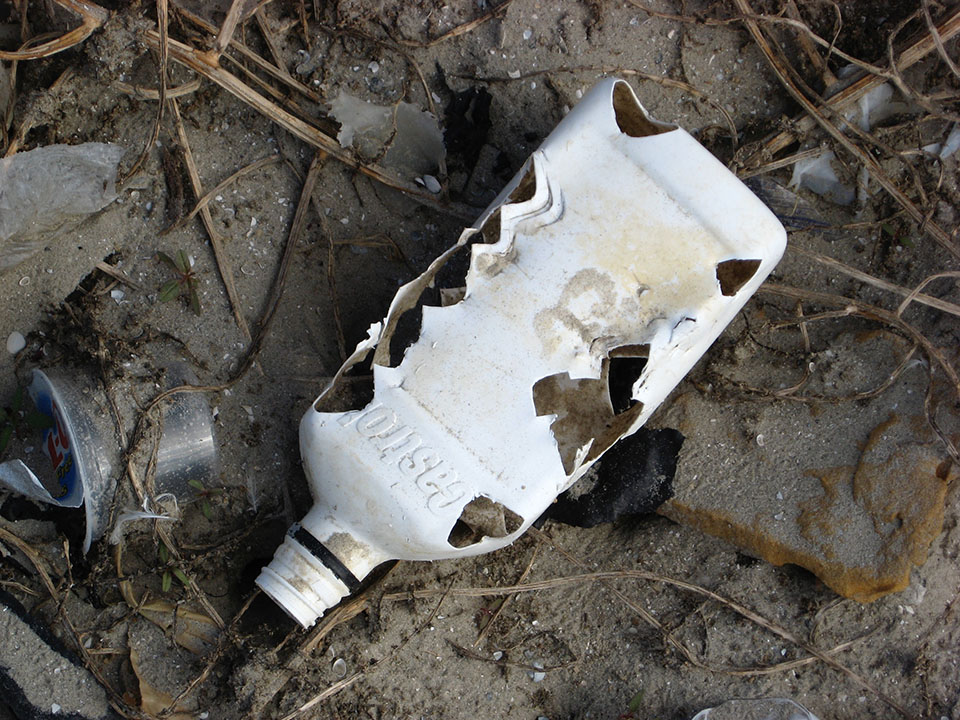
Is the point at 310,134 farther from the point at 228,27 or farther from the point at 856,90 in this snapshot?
the point at 856,90

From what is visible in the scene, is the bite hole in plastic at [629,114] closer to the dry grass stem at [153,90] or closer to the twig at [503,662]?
the dry grass stem at [153,90]

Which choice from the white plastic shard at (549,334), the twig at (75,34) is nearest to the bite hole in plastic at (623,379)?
the white plastic shard at (549,334)

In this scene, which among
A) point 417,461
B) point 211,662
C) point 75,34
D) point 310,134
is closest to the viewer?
point 417,461

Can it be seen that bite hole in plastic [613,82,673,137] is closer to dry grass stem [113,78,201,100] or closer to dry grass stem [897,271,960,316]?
dry grass stem [897,271,960,316]

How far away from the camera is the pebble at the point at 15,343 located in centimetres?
204

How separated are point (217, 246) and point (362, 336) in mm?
424

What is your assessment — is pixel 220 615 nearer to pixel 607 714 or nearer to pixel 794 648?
pixel 607 714

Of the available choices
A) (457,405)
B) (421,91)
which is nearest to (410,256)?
(421,91)

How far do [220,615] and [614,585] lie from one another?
0.97 meters

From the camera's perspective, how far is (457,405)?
1637 mm

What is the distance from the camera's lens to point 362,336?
6.97ft

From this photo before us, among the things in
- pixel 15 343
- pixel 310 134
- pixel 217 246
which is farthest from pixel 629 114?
pixel 15 343

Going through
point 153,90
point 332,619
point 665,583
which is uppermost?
point 153,90

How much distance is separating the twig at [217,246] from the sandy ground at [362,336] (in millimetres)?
21
